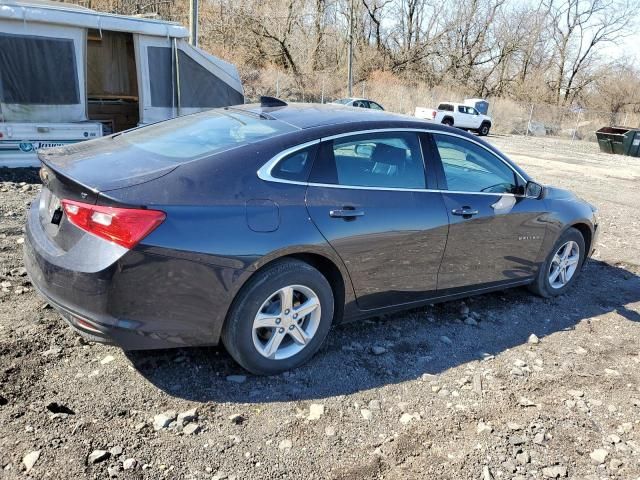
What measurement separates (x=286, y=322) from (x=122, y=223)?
1.16m

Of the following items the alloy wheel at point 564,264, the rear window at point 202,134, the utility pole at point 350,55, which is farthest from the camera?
the utility pole at point 350,55

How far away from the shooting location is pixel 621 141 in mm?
24734

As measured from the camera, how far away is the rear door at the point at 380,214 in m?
3.48

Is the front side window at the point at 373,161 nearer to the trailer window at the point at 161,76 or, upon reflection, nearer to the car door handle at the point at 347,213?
the car door handle at the point at 347,213

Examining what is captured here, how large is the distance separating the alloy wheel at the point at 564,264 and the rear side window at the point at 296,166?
2.91 meters

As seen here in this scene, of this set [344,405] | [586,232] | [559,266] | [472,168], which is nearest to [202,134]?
[344,405]

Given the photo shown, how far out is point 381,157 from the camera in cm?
387

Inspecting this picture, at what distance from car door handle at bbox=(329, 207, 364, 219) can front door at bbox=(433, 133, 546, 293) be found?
87 centimetres

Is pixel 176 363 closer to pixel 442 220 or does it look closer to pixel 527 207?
pixel 442 220

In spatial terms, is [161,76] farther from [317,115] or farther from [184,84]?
[317,115]

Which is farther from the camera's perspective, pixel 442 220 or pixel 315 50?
pixel 315 50

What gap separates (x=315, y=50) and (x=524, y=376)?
42.5 meters

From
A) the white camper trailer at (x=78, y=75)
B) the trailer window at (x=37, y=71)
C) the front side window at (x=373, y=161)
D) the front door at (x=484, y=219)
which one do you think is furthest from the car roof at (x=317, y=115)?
the trailer window at (x=37, y=71)

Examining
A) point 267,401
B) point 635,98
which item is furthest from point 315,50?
point 267,401
